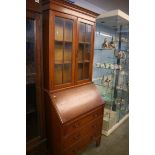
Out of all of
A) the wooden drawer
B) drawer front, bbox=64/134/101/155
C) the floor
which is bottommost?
the floor

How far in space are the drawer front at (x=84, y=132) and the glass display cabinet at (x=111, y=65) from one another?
431mm

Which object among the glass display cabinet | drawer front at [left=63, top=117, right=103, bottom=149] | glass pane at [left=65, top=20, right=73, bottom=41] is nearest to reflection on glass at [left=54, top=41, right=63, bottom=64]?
glass pane at [left=65, top=20, right=73, bottom=41]

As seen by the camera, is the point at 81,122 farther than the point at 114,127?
No

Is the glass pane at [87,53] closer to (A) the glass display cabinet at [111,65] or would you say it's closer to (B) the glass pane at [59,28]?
(B) the glass pane at [59,28]

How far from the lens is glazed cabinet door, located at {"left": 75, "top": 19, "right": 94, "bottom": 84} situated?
199 centimetres

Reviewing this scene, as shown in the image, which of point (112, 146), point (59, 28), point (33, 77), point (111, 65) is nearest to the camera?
point (33, 77)

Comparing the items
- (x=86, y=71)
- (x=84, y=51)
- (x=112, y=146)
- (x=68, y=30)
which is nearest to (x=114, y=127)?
(x=112, y=146)

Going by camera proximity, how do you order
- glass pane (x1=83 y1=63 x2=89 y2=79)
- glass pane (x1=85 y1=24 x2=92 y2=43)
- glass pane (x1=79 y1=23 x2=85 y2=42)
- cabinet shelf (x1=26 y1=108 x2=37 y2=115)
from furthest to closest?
glass pane (x1=83 y1=63 x2=89 y2=79)
glass pane (x1=85 y1=24 x2=92 y2=43)
glass pane (x1=79 y1=23 x2=85 y2=42)
cabinet shelf (x1=26 y1=108 x2=37 y2=115)

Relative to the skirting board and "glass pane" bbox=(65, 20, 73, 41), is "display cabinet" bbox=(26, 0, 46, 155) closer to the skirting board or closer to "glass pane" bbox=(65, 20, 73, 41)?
"glass pane" bbox=(65, 20, 73, 41)

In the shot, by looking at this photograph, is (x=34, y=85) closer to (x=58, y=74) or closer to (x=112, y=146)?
(x=58, y=74)

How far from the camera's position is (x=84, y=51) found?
6.97ft

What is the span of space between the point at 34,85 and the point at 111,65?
162cm
